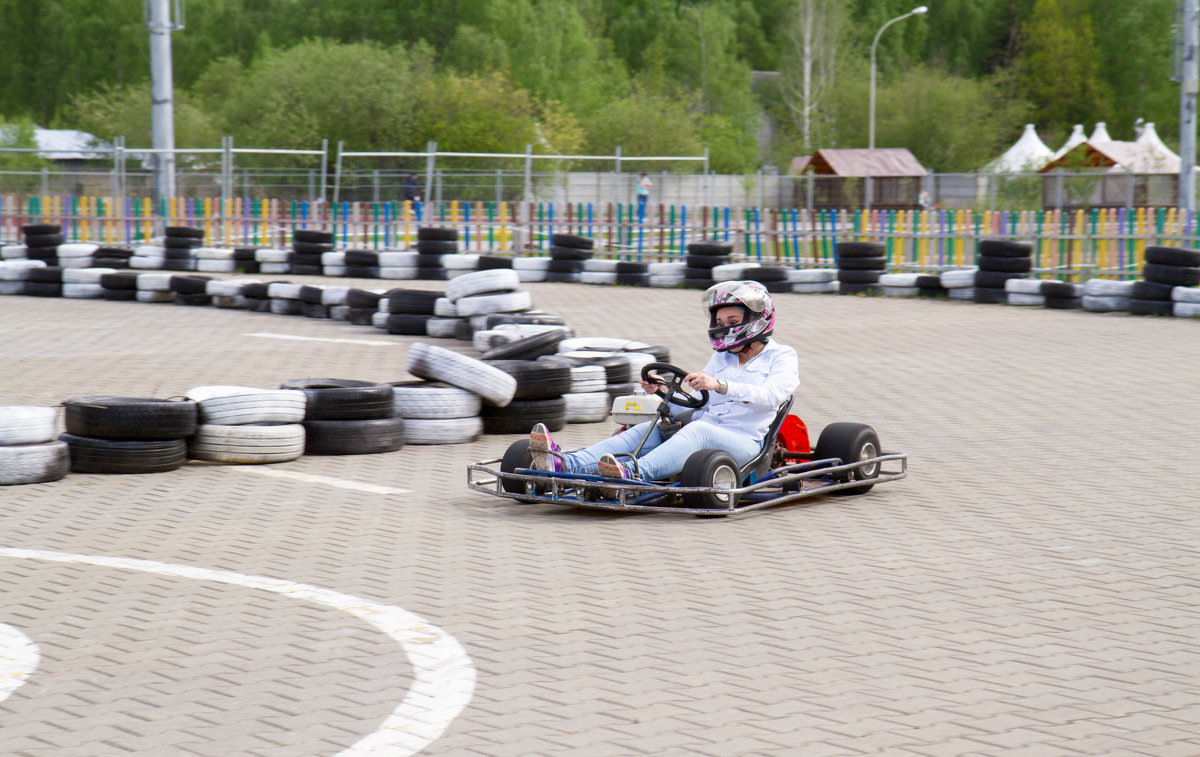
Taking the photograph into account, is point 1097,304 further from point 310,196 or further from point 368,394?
point 310,196

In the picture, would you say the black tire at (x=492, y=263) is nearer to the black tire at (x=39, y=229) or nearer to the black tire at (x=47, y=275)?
the black tire at (x=47, y=275)

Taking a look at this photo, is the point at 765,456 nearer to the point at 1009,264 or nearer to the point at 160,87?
the point at 1009,264

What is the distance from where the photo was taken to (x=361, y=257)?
20984mm

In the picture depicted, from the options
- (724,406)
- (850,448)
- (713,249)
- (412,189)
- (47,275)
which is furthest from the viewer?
(412,189)

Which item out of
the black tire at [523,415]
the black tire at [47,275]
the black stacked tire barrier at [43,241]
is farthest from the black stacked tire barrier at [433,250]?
the black tire at [523,415]

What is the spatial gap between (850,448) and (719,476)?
914mm

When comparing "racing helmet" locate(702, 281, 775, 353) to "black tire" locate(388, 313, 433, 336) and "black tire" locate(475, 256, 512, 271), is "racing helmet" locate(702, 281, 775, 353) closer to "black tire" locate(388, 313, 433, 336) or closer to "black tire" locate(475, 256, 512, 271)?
"black tire" locate(388, 313, 433, 336)

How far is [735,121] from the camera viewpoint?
2442 inches

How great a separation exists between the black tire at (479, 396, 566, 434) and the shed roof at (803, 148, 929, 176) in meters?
35.3

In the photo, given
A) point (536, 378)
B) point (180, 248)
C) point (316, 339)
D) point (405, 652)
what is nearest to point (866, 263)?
point (316, 339)

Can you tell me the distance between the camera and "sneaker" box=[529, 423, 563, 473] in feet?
20.6

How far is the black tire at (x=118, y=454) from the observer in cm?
731

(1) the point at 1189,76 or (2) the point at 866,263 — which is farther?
(1) the point at 1189,76

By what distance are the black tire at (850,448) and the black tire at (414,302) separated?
791 centimetres
